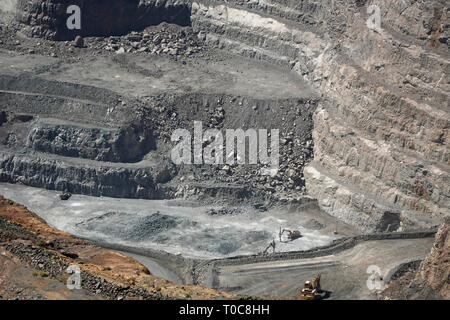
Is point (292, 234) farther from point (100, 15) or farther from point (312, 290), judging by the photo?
point (100, 15)

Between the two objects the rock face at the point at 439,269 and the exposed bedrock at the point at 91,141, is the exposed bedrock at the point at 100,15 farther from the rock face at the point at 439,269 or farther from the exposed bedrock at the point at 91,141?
the rock face at the point at 439,269

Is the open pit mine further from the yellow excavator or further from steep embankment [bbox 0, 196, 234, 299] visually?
steep embankment [bbox 0, 196, 234, 299]

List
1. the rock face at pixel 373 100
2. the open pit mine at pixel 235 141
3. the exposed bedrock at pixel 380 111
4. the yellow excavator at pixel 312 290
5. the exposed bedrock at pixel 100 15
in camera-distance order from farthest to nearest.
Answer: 1. the exposed bedrock at pixel 100 15
2. the rock face at pixel 373 100
3. the exposed bedrock at pixel 380 111
4. the open pit mine at pixel 235 141
5. the yellow excavator at pixel 312 290

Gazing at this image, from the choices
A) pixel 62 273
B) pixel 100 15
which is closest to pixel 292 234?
pixel 62 273

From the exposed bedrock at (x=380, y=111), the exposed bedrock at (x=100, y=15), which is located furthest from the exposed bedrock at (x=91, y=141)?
the exposed bedrock at (x=380, y=111)

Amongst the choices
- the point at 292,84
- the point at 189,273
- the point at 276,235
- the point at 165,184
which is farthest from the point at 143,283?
the point at 292,84

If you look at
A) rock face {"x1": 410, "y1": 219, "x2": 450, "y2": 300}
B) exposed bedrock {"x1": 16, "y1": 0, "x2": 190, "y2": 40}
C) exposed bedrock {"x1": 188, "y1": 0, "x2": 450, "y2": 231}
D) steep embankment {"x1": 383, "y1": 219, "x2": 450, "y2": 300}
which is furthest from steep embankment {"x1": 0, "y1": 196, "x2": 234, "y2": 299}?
exposed bedrock {"x1": 16, "y1": 0, "x2": 190, "y2": 40}
